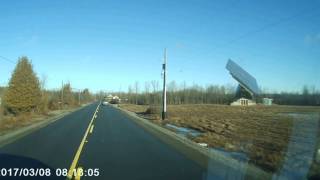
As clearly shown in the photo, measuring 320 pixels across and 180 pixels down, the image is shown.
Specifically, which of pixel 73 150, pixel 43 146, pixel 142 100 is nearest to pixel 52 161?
pixel 73 150

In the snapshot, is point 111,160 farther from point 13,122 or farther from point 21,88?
point 21,88

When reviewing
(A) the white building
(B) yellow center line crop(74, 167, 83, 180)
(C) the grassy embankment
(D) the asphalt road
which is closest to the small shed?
(A) the white building

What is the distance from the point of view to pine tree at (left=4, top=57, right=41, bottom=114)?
49.9 m

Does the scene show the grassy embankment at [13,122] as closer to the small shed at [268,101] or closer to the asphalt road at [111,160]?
the asphalt road at [111,160]

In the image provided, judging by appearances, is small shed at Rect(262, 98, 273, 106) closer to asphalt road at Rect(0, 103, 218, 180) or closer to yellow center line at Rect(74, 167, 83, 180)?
asphalt road at Rect(0, 103, 218, 180)

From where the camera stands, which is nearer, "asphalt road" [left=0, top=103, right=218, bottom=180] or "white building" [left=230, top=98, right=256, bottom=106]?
"asphalt road" [left=0, top=103, right=218, bottom=180]

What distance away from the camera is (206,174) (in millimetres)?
11398

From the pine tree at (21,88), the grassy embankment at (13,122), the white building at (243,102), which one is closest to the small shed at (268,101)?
Result: the white building at (243,102)

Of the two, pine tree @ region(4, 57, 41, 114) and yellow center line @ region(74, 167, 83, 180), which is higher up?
pine tree @ region(4, 57, 41, 114)

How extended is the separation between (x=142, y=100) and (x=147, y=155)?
13736 centimetres

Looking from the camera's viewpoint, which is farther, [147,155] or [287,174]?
[147,155]

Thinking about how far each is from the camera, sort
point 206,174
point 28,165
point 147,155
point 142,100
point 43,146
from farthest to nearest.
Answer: point 142,100
point 43,146
point 147,155
point 28,165
point 206,174

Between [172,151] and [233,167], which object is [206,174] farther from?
[172,151]

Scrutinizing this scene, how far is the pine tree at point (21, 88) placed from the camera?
49.9 metres
